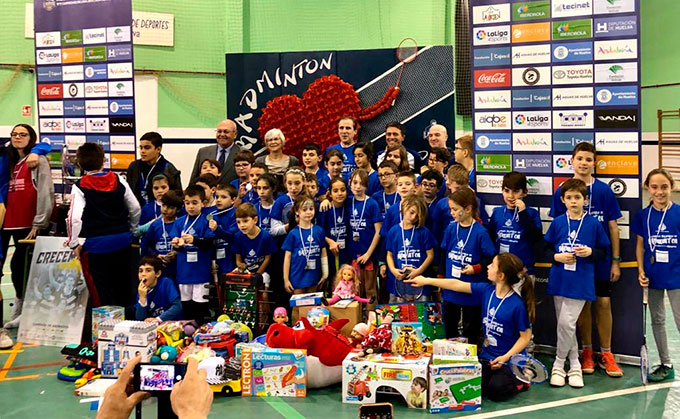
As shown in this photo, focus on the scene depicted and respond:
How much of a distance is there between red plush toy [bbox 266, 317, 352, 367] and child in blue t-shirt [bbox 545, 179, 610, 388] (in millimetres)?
1633

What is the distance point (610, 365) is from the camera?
6000mm

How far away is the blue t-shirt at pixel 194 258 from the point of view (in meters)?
6.85

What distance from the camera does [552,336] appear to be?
6.54 meters

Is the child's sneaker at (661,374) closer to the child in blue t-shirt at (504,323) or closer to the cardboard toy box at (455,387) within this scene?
the child in blue t-shirt at (504,323)

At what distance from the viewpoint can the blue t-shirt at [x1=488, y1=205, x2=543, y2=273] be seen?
6180mm

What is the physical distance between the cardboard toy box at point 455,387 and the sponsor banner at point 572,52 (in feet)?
8.70

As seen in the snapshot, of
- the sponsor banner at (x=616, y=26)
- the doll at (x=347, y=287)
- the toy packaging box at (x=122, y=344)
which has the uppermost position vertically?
the sponsor banner at (x=616, y=26)

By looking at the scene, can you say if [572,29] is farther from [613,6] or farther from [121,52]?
[121,52]

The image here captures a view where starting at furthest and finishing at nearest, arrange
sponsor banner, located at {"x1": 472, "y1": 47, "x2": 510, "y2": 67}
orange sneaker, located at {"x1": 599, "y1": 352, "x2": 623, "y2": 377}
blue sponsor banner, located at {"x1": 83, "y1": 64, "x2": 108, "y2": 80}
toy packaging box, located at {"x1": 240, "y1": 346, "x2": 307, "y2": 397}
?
blue sponsor banner, located at {"x1": 83, "y1": 64, "x2": 108, "y2": 80} → sponsor banner, located at {"x1": 472, "y1": 47, "x2": 510, "y2": 67} → orange sneaker, located at {"x1": 599, "y1": 352, "x2": 623, "y2": 377} → toy packaging box, located at {"x1": 240, "y1": 346, "x2": 307, "y2": 397}

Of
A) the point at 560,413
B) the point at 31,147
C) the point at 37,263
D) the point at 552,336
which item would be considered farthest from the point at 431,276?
the point at 31,147

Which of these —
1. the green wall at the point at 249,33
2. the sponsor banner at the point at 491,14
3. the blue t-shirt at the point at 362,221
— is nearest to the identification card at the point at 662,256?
the sponsor banner at the point at 491,14

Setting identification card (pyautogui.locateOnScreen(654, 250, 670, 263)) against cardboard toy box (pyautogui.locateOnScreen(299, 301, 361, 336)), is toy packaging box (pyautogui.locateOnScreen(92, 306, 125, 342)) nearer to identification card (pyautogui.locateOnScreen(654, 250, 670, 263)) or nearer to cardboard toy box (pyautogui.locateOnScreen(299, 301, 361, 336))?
cardboard toy box (pyautogui.locateOnScreen(299, 301, 361, 336))

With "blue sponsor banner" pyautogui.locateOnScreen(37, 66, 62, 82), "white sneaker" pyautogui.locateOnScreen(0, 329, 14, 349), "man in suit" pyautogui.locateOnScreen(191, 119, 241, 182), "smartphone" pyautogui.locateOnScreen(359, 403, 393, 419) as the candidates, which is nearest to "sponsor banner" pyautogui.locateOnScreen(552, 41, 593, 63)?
"man in suit" pyautogui.locateOnScreen(191, 119, 241, 182)

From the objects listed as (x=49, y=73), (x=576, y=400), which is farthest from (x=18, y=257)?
(x=576, y=400)
